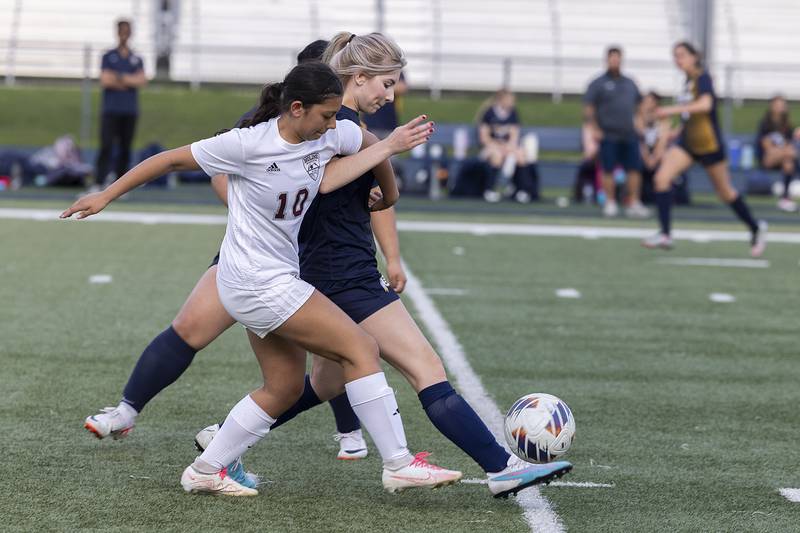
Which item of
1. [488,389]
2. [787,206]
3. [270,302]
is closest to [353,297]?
[270,302]

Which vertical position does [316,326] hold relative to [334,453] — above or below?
above

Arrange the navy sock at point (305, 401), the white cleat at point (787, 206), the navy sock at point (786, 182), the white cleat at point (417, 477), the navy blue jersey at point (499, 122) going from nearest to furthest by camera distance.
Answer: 1. the white cleat at point (417, 477)
2. the navy sock at point (305, 401)
3. the white cleat at point (787, 206)
4. the navy blue jersey at point (499, 122)
5. the navy sock at point (786, 182)

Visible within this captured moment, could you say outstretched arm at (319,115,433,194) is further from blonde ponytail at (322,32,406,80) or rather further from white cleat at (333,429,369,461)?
white cleat at (333,429,369,461)

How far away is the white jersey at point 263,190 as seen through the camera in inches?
169

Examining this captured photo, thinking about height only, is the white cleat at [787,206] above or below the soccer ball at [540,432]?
below

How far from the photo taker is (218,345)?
7.71 metres

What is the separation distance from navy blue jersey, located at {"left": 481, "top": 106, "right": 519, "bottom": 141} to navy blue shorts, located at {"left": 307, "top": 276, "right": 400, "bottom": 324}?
1585 cm

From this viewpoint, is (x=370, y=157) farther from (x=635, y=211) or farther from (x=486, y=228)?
(x=635, y=211)

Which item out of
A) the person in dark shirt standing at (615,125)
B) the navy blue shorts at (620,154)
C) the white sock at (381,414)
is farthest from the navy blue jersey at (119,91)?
the white sock at (381,414)

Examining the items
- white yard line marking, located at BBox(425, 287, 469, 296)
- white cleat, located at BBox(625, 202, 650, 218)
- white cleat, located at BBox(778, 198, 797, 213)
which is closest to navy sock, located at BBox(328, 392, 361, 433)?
white yard line marking, located at BBox(425, 287, 469, 296)

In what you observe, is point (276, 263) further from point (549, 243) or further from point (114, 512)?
point (549, 243)

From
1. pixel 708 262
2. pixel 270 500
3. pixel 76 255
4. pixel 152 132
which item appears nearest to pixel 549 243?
pixel 708 262

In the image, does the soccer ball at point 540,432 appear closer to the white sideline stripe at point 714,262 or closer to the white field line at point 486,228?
the white sideline stripe at point 714,262

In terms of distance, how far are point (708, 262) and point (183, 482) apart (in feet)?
29.0
